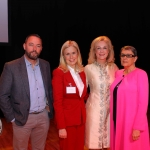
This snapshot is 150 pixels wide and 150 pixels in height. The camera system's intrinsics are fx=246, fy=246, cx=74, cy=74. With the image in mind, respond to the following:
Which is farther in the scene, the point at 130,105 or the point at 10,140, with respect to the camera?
the point at 10,140

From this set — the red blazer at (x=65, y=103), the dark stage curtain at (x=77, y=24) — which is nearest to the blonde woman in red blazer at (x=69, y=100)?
the red blazer at (x=65, y=103)

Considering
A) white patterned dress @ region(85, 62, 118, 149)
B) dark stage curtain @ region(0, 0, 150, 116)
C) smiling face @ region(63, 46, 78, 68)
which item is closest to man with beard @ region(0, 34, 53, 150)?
smiling face @ region(63, 46, 78, 68)

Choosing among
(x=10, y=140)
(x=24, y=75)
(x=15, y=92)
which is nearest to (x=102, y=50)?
(x=24, y=75)

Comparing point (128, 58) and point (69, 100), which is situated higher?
point (128, 58)

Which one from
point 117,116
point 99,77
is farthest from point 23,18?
point 117,116

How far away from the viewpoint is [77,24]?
5.87 meters

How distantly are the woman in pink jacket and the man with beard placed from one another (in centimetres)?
70

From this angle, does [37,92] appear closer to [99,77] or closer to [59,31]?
[99,77]

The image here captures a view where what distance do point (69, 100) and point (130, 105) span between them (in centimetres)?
60

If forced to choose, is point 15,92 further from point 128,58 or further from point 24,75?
point 128,58

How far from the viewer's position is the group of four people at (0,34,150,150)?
2328 mm

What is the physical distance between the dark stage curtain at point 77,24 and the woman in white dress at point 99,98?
10.0 ft

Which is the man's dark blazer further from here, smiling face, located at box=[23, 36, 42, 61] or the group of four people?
smiling face, located at box=[23, 36, 42, 61]

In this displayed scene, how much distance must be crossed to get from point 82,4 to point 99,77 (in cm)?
359
